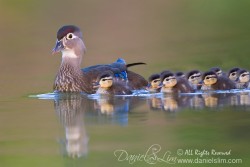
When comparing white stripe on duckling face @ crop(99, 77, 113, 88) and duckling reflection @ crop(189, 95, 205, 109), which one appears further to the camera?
white stripe on duckling face @ crop(99, 77, 113, 88)

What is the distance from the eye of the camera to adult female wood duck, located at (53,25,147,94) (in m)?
11.3

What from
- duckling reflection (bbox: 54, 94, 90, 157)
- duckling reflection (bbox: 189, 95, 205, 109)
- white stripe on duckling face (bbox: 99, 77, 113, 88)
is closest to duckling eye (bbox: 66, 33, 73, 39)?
duckling reflection (bbox: 54, 94, 90, 157)

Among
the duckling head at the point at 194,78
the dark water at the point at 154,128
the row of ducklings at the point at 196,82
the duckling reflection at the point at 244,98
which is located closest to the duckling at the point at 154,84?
the row of ducklings at the point at 196,82

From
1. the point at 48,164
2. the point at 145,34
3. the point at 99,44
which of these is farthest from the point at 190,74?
the point at 145,34

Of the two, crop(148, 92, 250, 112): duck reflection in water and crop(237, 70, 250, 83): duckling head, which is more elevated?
crop(237, 70, 250, 83): duckling head

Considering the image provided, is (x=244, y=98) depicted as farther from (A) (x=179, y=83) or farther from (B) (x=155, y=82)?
(B) (x=155, y=82)

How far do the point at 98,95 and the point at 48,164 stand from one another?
358 cm

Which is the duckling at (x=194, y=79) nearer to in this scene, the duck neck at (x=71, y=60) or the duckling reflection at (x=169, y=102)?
the duckling reflection at (x=169, y=102)

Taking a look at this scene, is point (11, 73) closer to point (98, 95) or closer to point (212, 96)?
point (98, 95)

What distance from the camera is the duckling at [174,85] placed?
10.9 m

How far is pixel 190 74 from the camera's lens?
37.8 feet

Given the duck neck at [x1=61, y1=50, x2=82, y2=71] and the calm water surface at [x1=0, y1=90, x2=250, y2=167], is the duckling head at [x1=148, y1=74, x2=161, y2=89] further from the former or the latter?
the duck neck at [x1=61, y1=50, x2=82, y2=71]

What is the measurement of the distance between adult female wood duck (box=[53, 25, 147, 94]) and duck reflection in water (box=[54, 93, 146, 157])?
0.16 metres

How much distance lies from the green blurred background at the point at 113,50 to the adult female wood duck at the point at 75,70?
1.47 feet
